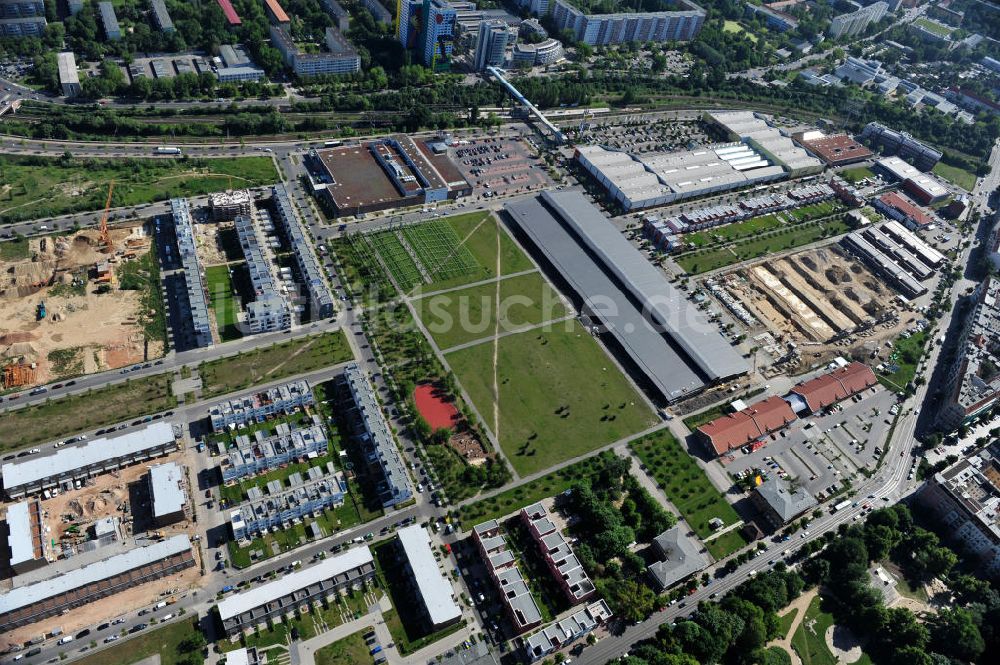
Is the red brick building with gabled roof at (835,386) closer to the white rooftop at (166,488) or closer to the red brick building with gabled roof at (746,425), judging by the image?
the red brick building with gabled roof at (746,425)

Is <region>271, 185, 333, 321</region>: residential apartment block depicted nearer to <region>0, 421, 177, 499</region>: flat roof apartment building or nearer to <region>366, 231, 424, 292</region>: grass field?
<region>366, 231, 424, 292</region>: grass field

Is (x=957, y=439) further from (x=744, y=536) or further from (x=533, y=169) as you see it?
(x=533, y=169)

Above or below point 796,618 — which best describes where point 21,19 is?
above

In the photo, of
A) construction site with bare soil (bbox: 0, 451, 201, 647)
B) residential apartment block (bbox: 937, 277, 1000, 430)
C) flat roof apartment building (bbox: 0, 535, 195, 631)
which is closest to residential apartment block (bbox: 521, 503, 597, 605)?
construction site with bare soil (bbox: 0, 451, 201, 647)

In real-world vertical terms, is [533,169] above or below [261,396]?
above

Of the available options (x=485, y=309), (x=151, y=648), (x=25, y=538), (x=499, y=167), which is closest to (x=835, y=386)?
(x=485, y=309)

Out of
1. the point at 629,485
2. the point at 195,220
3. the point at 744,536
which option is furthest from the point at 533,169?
the point at 744,536

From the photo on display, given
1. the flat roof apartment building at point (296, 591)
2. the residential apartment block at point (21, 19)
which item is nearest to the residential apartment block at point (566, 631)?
the flat roof apartment building at point (296, 591)

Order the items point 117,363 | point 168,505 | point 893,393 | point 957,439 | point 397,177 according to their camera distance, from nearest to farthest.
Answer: point 168,505 < point 117,363 < point 957,439 < point 893,393 < point 397,177

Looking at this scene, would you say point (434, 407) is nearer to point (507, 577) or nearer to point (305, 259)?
point (507, 577)
